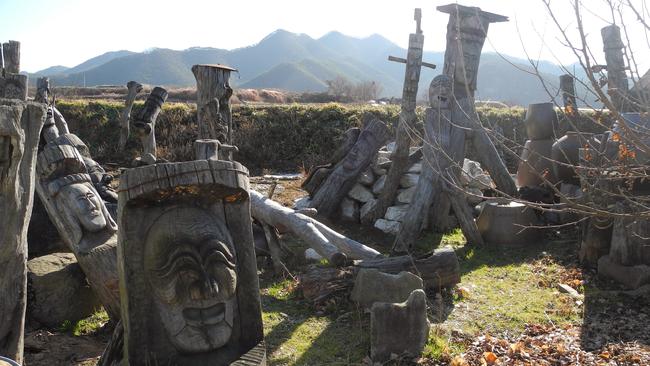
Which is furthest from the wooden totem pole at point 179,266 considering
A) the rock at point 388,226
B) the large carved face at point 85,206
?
the rock at point 388,226

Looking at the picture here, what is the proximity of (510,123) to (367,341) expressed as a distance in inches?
543

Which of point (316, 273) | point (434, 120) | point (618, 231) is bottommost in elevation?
point (316, 273)

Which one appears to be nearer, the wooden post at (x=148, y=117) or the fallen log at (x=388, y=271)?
the fallen log at (x=388, y=271)

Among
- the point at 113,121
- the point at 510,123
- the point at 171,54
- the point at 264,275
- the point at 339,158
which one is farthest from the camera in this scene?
the point at 171,54

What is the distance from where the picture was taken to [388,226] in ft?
28.2

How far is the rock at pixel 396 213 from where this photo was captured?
8680 mm

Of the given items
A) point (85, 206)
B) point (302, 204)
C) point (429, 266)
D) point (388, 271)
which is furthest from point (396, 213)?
point (85, 206)

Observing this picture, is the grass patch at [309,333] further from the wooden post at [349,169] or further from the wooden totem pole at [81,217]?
the wooden post at [349,169]

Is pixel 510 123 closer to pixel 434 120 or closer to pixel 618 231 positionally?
pixel 434 120

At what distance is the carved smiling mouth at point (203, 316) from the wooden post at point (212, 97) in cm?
485

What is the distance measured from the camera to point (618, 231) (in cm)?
652

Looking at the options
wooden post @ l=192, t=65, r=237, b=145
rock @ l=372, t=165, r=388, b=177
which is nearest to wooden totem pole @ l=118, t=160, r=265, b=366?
wooden post @ l=192, t=65, r=237, b=145

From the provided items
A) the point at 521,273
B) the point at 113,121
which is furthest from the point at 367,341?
the point at 113,121

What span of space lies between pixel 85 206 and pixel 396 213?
502cm
